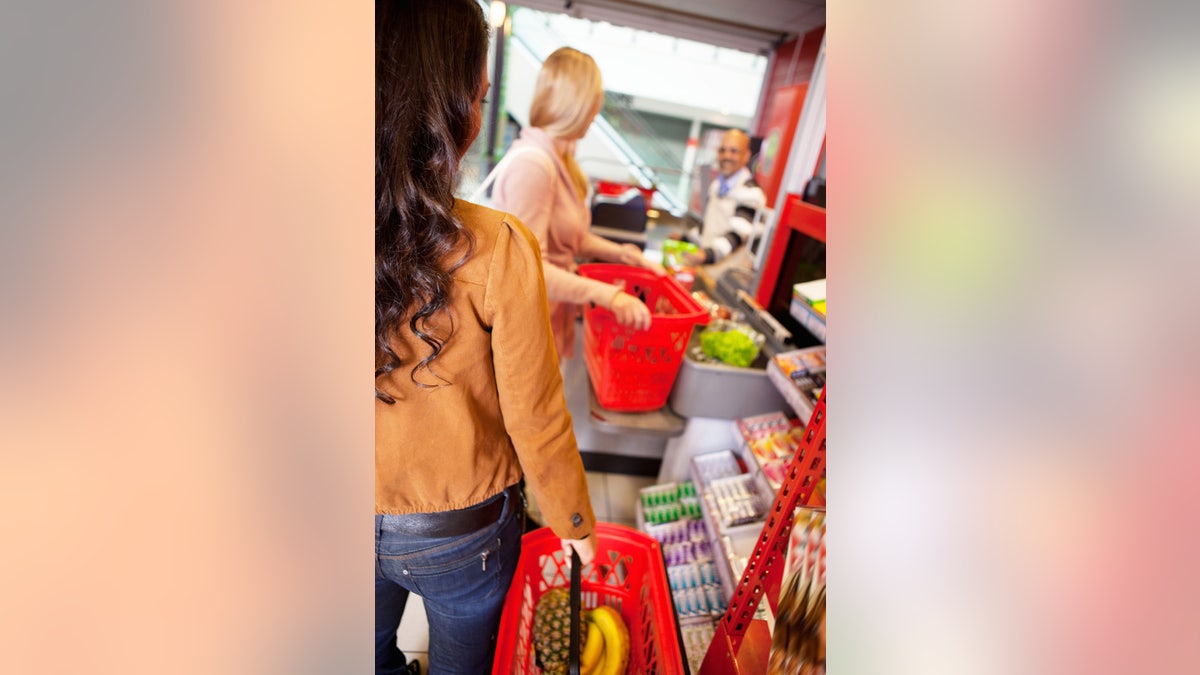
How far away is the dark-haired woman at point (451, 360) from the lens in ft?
2.84

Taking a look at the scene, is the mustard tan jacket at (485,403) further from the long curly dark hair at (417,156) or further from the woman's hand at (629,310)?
the woman's hand at (629,310)

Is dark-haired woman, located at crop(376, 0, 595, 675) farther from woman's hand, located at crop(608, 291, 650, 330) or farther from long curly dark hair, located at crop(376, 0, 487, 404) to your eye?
woman's hand, located at crop(608, 291, 650, 330)

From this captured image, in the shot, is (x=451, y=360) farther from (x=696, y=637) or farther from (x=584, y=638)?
(x=696, y=637)

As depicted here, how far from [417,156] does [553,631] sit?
126 cm

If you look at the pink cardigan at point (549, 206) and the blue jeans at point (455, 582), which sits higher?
the pink cardigan at point (549, 206)

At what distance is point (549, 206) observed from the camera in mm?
1987

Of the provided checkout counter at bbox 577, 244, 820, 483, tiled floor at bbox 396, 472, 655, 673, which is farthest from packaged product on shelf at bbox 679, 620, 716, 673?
tiled floor at bbox 396, 472, 655, 673

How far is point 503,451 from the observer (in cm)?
119

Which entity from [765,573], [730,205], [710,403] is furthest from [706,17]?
[765,573]

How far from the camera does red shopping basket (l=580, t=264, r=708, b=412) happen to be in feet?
7.15

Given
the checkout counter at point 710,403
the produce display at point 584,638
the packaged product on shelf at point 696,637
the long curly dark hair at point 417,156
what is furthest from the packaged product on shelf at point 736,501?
the long curly dark hair at point 417,156
